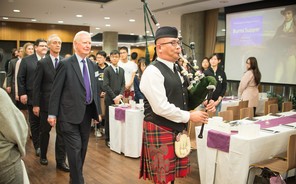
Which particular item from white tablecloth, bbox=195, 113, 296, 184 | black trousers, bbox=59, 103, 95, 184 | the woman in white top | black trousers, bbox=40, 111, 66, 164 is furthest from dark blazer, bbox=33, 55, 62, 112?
the woman in white top

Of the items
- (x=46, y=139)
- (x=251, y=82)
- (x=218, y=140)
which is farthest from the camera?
(x=251, y=82)

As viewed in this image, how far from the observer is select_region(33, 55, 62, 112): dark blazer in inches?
153

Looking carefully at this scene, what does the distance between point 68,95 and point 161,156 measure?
1292 millimetres

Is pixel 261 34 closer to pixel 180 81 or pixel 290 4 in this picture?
pixel 290 4

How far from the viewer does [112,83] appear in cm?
526

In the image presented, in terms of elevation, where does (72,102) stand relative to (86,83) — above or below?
below

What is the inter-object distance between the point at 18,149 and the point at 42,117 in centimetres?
227

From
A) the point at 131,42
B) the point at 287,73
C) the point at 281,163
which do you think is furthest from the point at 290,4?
the point at 131,42

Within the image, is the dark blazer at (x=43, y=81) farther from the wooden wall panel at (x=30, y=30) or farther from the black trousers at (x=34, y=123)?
the wooden wall panel at (x=30, y=30)

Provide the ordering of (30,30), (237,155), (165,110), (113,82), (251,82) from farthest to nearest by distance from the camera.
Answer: (30,30), (251,82), (113,82), (237,155), (165,110)

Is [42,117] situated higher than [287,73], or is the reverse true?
[287,73]

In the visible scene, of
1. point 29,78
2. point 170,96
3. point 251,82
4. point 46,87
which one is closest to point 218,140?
point 170,96

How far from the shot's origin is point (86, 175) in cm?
399

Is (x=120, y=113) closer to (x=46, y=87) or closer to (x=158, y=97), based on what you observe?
(x=46, y=87)
